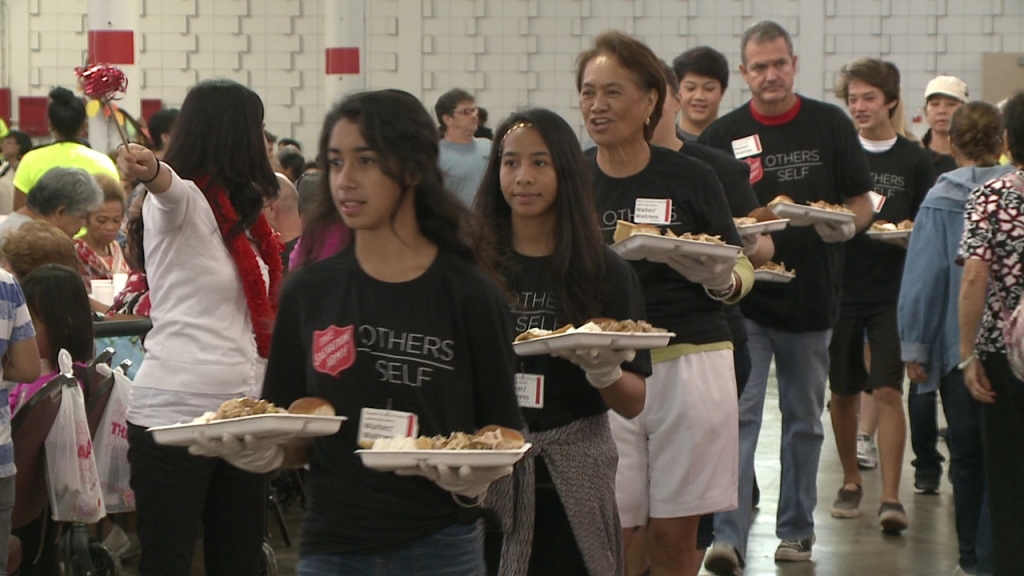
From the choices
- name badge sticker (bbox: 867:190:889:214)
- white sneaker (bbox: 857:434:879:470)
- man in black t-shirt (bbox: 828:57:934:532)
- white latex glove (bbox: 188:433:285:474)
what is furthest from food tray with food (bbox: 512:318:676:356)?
white sneaker (bbox: 857:434:879:470)

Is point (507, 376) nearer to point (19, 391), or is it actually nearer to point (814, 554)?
point (19, 391)

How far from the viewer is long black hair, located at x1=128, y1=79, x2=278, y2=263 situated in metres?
3.77

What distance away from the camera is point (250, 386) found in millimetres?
3787

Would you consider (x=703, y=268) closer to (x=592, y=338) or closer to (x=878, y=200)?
(x=592, y=338)

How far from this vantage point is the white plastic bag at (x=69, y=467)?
14.3ft

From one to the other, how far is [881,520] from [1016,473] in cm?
190

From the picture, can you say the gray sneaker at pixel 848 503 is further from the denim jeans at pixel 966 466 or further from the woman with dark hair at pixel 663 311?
the woman with dark hair at pixel 663 311

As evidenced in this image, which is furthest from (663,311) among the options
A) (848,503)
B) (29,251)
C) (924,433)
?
(924,433)

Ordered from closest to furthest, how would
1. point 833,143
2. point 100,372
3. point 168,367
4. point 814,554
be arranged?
point 168,367, point 100,372, point 833,143, point 814,554

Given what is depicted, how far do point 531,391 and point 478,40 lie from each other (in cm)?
1343

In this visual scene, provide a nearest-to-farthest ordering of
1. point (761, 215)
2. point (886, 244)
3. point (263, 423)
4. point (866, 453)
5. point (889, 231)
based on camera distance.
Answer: point (263, 423), point (761, 215), point (889, 231), point (886, 244), point (866, 453)

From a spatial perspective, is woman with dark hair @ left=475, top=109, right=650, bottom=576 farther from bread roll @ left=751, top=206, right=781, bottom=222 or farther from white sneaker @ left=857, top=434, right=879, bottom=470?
white sneaker @ left=857, top=434, right=879, bottom=470

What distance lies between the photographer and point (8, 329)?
382 centimetres

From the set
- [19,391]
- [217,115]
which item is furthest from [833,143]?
[19,391]
